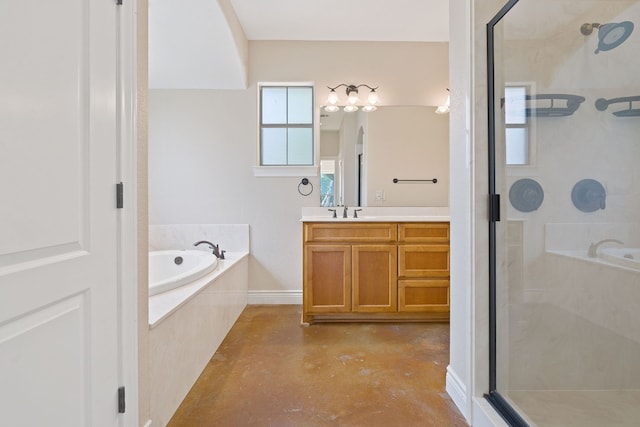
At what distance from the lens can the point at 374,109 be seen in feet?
10.2

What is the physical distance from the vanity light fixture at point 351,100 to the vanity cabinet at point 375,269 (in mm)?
1233

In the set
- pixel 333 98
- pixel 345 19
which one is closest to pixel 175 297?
pixel 333 98

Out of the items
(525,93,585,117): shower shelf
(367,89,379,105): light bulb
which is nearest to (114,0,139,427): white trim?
(525,93,585,117): shower shelf

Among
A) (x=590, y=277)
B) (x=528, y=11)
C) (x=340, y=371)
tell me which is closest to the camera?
(x=528, y=11)

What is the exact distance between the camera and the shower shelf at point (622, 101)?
1426mm

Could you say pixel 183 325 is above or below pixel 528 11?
below

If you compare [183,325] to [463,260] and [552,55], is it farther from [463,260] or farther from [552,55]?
[552,55]

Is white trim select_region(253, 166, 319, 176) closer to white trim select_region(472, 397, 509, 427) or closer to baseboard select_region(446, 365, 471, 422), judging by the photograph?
baseboard select_region(446, 365, 471, 422)

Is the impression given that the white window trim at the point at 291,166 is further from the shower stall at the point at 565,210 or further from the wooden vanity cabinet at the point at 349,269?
the shower stall at the point at 565,210

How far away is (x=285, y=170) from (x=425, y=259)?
61.3 inches

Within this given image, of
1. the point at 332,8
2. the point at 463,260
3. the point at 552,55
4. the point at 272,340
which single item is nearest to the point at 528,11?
the point at 552,55

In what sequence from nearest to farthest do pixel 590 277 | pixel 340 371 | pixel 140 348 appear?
1. pixel 140 348
2. pixel 590 277
3. pixel 340 371

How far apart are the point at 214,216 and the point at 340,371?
195 cm

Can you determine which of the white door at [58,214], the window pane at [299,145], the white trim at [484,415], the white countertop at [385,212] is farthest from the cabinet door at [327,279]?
the white door at [58,214]
